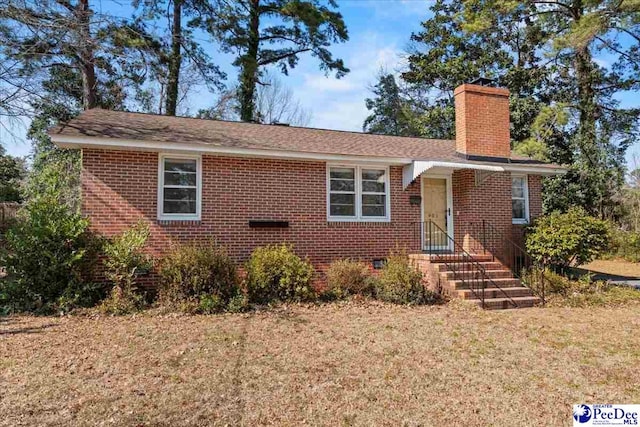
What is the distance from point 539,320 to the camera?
7.73 metres

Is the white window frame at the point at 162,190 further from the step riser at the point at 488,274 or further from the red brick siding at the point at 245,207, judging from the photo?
the step riser at the point at 488,274

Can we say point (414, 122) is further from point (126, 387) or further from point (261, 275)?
point (126, 387)

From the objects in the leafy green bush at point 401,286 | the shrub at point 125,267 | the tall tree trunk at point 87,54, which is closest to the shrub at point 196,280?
the shrub at point 125,267

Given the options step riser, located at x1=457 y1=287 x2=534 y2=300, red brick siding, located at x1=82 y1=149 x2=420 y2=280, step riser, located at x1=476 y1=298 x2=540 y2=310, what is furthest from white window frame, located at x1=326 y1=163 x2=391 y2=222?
step riser, located at x1=476 y1=298 x2=540 y2=310

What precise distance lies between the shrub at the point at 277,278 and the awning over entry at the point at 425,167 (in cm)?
369

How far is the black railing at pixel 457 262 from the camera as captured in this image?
9291mm

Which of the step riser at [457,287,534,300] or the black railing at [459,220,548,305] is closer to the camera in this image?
the step riser at [457,287,534,300]

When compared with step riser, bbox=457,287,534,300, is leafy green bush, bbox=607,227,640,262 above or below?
above

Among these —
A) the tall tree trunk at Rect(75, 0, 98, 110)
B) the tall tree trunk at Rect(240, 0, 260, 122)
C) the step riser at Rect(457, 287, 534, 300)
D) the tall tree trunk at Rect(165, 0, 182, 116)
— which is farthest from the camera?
the tall tree trunk at Rect(240, 0, 260, 122)

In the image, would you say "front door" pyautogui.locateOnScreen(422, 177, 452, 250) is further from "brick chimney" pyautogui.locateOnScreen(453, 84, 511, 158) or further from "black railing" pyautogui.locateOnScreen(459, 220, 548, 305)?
"brick chimney" pyautogui.locateOnScreen(453, 84, 511, 158)

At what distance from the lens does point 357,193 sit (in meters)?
10.7

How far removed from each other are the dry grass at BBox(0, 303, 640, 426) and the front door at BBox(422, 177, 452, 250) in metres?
3.77

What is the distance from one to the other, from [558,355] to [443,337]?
1.51 m

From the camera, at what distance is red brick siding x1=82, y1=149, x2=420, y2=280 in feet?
28.8
